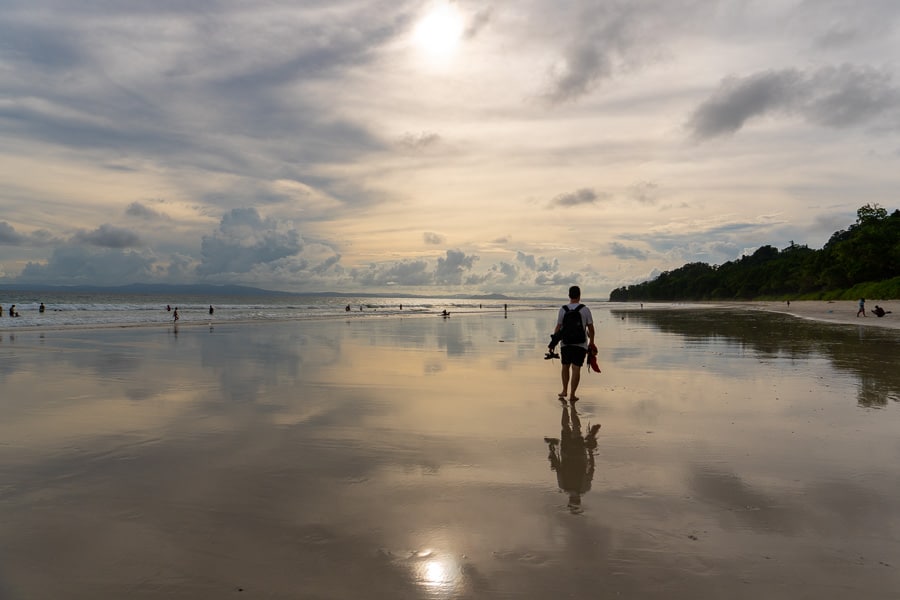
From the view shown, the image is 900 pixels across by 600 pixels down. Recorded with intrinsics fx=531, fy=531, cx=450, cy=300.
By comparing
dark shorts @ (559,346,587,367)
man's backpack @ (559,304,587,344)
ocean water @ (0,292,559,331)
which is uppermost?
man's backpack @ (559,304,587,344)

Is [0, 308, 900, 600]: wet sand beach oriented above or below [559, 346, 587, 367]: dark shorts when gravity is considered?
below

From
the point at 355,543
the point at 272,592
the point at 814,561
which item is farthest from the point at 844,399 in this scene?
the point at 272,592

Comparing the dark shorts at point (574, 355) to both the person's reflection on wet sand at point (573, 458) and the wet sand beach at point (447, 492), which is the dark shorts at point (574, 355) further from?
the person's reflection on wet sand at point (573, 458)

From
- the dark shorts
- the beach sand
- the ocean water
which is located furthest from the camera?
the ocean water

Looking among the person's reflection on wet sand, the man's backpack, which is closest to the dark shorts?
the man's backpack

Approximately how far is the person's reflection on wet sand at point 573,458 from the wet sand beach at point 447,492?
0.17 feet

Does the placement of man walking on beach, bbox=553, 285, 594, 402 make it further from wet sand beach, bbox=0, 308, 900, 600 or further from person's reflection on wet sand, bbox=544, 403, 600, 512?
person's reflection on wet sand, bbox=544, 403, 600, 512

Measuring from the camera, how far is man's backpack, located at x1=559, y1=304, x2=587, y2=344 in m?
10.8

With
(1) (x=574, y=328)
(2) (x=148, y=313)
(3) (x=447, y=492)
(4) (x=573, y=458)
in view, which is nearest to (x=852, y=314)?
(1) (x=574, y=328)

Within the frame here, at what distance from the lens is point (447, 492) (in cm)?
561

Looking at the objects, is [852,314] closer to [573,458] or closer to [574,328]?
[574,328]

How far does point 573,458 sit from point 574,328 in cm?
436

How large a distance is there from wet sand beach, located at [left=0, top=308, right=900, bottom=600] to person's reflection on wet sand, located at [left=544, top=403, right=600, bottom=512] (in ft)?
0.17

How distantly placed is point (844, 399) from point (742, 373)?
363 centimetres
